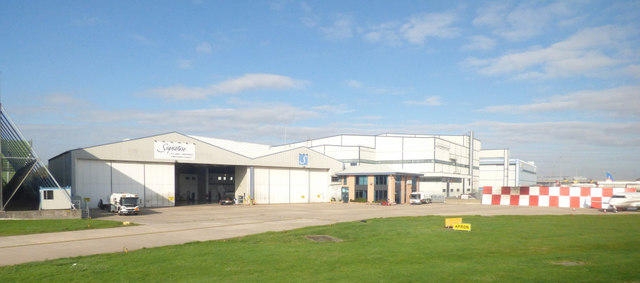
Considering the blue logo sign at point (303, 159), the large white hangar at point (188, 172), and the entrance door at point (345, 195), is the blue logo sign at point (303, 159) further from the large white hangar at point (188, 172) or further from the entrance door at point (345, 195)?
the entrance door at point (345, 195)

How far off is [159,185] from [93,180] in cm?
773

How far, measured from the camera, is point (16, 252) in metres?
18.6

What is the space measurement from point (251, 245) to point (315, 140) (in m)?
Result: 86.0

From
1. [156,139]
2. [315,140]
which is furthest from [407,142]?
[156,139]

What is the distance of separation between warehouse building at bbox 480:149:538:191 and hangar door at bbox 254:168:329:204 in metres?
73.2

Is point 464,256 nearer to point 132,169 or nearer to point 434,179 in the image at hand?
point 132,169

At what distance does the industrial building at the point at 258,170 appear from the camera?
49.8m

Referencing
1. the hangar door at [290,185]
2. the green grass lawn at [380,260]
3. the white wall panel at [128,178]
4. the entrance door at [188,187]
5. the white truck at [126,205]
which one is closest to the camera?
the green grass lawn at [380,260]

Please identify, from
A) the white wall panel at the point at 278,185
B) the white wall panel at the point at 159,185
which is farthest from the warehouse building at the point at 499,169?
the white wall panel at the point at 159,185

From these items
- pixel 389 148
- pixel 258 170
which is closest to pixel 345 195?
pixel 258 170

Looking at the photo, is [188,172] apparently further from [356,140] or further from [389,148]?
[389,148]

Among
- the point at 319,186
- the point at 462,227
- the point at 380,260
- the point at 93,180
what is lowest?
the point at 319,186

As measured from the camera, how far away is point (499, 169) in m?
126

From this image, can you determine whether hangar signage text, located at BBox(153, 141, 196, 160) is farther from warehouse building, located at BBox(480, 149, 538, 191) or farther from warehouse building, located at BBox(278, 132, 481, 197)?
warehouse building, located at BBox(480, 149, 538, 191)
